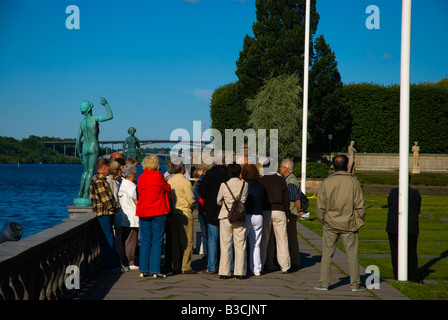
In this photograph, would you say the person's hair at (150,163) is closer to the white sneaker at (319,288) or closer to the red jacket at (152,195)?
A: the red jacket at (152,195)

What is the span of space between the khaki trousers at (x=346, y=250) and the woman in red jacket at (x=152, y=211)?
2414 mm

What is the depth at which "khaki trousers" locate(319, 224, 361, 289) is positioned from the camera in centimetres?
724

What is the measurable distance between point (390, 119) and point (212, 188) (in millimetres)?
43620

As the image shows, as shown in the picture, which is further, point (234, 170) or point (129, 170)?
point (129, 170)

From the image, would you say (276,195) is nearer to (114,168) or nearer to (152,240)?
(152,240)

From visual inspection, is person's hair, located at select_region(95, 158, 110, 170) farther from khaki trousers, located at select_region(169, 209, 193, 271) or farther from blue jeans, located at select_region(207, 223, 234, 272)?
blue jeans, located at select_region(207, 223, 234, 272)

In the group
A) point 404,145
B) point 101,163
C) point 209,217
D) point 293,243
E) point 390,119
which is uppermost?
point 390,119

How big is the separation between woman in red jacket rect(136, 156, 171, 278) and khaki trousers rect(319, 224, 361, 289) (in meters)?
2.41

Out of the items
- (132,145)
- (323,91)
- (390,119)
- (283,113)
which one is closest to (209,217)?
(132,145)

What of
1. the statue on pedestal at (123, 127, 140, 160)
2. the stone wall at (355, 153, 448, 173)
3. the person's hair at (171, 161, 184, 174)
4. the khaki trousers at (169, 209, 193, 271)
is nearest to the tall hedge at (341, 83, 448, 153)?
the stone wall at (355, 153, 448, 173)

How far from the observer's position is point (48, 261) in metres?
6.11

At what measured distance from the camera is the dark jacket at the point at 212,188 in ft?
27.8

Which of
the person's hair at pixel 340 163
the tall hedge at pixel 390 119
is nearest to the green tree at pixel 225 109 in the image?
the tall hedge at pixel 390 119
